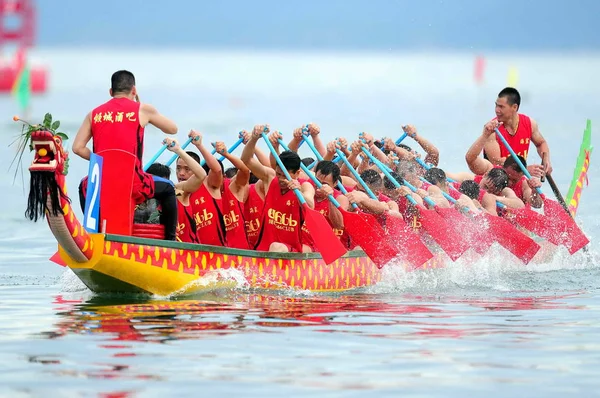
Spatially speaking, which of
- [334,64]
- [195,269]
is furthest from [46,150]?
[334,64]

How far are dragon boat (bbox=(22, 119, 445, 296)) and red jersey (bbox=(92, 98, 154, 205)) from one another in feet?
0.32

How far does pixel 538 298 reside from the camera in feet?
39.5

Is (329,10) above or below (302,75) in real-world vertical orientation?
above

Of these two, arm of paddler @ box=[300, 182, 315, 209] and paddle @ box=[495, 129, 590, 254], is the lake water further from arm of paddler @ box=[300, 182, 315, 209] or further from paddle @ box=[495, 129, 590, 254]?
arm of paddler @ box=[300, 182, 315, 209]

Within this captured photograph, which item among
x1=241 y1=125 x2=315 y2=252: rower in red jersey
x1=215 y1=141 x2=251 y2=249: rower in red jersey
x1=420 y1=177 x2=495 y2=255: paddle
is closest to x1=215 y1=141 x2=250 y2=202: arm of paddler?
x1=215 y1=141 x2=251 y2=249: rower in red jersey

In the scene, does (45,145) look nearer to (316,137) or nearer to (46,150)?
(46,150)

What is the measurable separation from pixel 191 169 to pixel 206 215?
0.57 metres

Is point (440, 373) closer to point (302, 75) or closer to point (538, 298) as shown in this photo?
point (538, 298)

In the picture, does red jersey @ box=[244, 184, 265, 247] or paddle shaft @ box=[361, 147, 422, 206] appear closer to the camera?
red jersey @ box=[244, 184, 265, 247]

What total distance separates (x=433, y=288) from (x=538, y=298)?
3.81 ft

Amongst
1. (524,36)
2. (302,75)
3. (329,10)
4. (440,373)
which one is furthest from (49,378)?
(329,10)

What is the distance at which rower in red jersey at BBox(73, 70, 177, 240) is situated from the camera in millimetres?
11008

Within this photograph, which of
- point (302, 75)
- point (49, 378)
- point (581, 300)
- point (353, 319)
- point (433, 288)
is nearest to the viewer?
point (49, 378)

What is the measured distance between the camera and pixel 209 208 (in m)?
12.3
